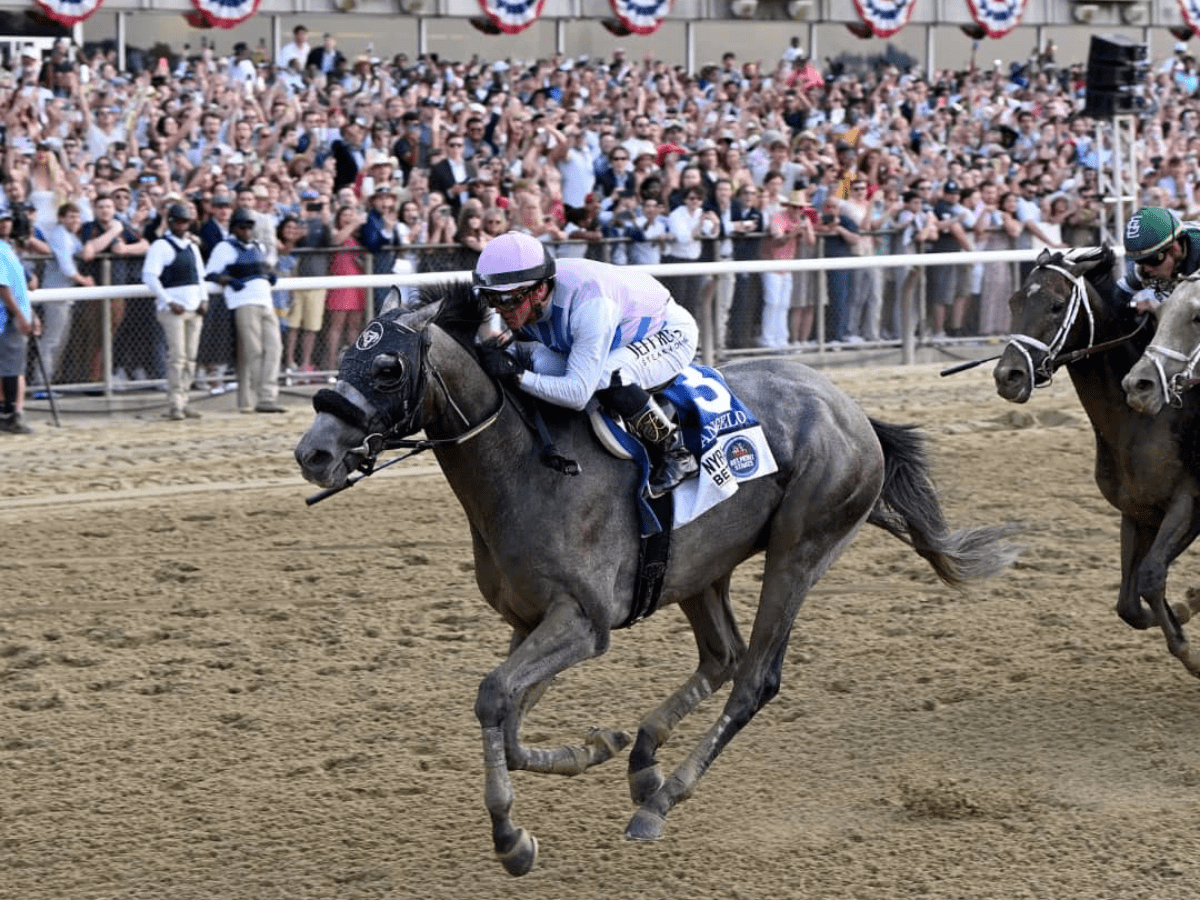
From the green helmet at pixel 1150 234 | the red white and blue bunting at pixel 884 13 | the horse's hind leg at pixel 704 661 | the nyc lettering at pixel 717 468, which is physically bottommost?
the horse's hind leg at pixel 704 661

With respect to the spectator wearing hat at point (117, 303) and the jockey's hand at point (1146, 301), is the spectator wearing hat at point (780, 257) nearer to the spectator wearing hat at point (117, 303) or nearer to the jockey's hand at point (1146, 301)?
the spectator wearing hat at point (117, 303)

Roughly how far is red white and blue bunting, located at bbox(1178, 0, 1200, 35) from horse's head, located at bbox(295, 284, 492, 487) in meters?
25.1

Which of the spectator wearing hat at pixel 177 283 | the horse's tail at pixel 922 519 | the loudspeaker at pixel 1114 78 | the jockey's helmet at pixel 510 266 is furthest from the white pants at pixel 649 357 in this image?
the loudspeaker at pixel 1114 78

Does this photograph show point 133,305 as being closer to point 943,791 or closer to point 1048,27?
point 943,791

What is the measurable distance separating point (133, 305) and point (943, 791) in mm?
7474

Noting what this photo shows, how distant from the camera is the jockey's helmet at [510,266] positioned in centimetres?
478

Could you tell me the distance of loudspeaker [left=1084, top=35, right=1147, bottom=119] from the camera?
51.1 ft

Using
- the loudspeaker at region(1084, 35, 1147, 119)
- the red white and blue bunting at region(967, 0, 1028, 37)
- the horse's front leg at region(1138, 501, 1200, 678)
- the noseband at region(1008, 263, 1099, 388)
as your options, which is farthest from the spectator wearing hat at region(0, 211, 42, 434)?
the red white and blue bunting at region(967, 0, 1028, 37)

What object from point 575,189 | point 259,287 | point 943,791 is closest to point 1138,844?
point 943,791

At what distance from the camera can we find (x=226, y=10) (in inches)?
754

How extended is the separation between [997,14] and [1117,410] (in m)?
20.6

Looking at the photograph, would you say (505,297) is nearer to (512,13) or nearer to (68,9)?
(68,9)

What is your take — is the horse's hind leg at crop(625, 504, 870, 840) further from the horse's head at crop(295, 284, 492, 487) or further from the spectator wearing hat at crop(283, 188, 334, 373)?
the spectator wearing hat at crop(283, 188, 334, 373)

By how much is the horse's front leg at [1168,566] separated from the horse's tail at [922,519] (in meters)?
0.47
